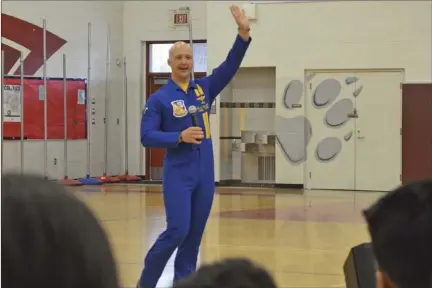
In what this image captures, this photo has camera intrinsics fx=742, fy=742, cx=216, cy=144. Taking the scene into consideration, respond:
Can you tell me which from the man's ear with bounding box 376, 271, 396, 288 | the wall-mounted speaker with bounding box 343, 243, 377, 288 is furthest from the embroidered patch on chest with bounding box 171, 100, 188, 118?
the man's ear with bounding box 376, 271, 396, 288

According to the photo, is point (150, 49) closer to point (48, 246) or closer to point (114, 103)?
point (114, 103)

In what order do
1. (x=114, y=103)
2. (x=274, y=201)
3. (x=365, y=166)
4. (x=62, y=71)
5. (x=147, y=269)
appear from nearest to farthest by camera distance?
(x=147, y=269) < (x=274, y=201) < (x=365, y=166) < (x=62, y=71) < (x=114, y=103)

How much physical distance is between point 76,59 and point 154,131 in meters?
12.8

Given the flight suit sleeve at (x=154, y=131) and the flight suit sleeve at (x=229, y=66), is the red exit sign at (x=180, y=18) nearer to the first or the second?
the flight suit sleeve at (x=229, y=66)

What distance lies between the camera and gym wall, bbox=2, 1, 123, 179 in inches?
631

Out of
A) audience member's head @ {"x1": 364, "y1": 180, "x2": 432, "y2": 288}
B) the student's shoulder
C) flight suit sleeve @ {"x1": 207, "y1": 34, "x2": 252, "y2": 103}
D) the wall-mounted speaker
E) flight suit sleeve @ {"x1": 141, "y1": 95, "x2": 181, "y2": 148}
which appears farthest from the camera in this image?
flight suit sleeve @ {"x1": 207, "y1": 34, "x2": 252, "y2": 103}

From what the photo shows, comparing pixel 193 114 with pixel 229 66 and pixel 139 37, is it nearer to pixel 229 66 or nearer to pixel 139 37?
pixel 229 66

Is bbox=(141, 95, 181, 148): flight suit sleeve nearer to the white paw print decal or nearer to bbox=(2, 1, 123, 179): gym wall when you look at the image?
bbox=(2, 1, 123, 179): gym wall

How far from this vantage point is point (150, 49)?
1867 cm

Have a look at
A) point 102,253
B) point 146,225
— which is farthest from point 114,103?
point 102,253

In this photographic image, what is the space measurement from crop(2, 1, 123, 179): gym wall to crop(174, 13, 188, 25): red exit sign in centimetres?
155

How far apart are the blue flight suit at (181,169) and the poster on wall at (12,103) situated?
36.5ft

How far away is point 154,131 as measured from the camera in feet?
16.4

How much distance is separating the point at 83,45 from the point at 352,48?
6269 millimetres
